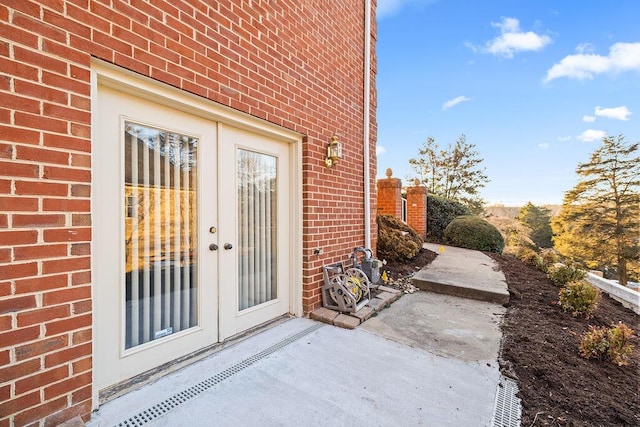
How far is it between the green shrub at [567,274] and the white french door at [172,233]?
189 inches

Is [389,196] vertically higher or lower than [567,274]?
higher

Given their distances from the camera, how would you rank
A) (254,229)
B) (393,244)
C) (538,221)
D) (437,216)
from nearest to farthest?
(254,229) < (393,244) < (437,216) < (538,221)

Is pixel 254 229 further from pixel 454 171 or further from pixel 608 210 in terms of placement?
pixel 608 210

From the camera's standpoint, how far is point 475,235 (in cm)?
838

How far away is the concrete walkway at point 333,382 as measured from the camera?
1.67 meters

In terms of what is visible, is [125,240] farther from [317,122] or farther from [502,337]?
[502,337]

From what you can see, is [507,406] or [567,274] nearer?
[507,406]

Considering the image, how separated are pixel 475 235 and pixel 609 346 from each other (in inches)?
251

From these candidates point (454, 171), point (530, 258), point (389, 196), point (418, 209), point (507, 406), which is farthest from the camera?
point (454, 171)

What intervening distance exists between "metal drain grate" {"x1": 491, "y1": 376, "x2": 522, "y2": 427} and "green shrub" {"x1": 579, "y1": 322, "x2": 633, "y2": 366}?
1.02 metres

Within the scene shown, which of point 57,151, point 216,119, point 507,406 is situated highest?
point 216,119

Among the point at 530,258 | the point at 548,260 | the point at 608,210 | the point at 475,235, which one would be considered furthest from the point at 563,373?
the point at 608,210

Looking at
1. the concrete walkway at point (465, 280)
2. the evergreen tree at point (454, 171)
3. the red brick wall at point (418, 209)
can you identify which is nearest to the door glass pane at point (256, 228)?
the concrete walkway at point (465, 280)

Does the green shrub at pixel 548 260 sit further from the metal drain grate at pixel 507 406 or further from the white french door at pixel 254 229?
the white french door at pixel 254 229
